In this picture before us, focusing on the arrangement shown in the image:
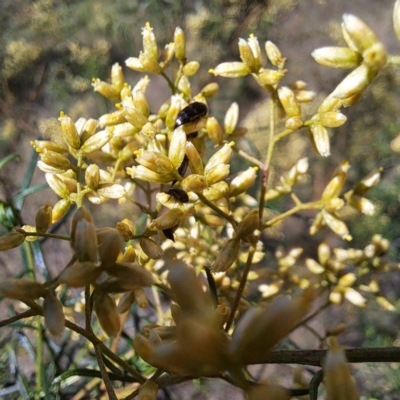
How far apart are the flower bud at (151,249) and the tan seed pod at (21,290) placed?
16cm

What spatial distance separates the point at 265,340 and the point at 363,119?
7.89 feet

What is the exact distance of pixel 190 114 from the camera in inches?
27.5

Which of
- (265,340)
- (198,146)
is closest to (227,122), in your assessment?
(198,146)

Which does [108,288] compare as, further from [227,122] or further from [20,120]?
[20,120]

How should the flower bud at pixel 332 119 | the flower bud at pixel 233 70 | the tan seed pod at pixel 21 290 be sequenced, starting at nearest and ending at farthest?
1. the tan seed pod at pixel 21 290
2. the flower bud at pixel 332 119
3. the flower bud at pixel 233 70

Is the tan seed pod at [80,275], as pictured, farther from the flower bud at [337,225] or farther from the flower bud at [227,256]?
the flower bud at [337,225]

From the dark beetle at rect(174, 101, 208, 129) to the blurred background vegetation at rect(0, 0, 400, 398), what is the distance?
5.50ft

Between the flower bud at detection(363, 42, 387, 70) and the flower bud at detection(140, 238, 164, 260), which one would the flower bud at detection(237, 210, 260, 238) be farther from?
the flower bud at detection(363, 42, 387, 70)

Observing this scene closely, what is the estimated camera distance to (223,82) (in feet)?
8.67

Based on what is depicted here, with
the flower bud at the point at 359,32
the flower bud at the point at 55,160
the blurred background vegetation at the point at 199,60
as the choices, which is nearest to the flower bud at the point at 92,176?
the flower bud at the point at 55,160

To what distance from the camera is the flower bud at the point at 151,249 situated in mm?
603

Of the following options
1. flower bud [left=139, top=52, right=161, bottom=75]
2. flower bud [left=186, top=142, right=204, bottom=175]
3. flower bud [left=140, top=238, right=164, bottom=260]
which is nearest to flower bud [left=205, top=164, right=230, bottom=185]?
flower bud [left=186, top=142, right=204, bottom=175]

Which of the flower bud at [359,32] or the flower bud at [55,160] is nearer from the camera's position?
the flower bud at [359,32]

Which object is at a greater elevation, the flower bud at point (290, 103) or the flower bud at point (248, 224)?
the flower bud at point (290, 103)
